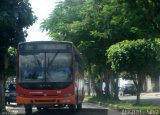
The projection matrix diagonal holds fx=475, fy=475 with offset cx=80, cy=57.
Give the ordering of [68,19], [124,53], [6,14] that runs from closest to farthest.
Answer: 1. [6,14]
2. [124,53]
3. [68,19]

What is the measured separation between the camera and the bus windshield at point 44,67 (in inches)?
869

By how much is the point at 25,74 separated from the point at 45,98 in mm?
1452

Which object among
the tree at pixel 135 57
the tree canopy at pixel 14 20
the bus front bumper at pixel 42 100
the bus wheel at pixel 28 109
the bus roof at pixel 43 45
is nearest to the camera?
the tree canopy at pixel 14 20

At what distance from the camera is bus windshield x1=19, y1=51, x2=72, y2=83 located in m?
22.1

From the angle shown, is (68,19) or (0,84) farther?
(68,19)

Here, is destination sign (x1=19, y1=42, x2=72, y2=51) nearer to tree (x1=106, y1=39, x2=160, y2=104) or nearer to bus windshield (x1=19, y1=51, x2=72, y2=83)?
bus windshield (x1=19, y1=51, x2=72, y2=83)

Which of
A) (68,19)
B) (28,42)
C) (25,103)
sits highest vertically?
(68,19)

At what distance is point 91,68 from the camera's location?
49500 millimetres

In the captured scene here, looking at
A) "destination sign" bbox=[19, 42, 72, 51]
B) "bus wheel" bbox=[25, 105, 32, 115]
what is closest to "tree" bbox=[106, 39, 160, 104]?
"destination sign" bbox=[19, 42, 72, 51]

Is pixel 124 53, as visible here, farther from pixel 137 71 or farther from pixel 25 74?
pixel 25 74

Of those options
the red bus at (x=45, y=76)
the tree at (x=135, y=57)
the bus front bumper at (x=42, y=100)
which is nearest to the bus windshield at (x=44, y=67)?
the red bus at (x=45, y=76)

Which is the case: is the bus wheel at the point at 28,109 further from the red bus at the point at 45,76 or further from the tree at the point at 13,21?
the tree at the point at 13,21

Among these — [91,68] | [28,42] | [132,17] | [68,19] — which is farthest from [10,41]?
[91,68]

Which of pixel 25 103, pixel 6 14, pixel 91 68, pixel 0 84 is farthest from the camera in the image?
pixel 91 68
